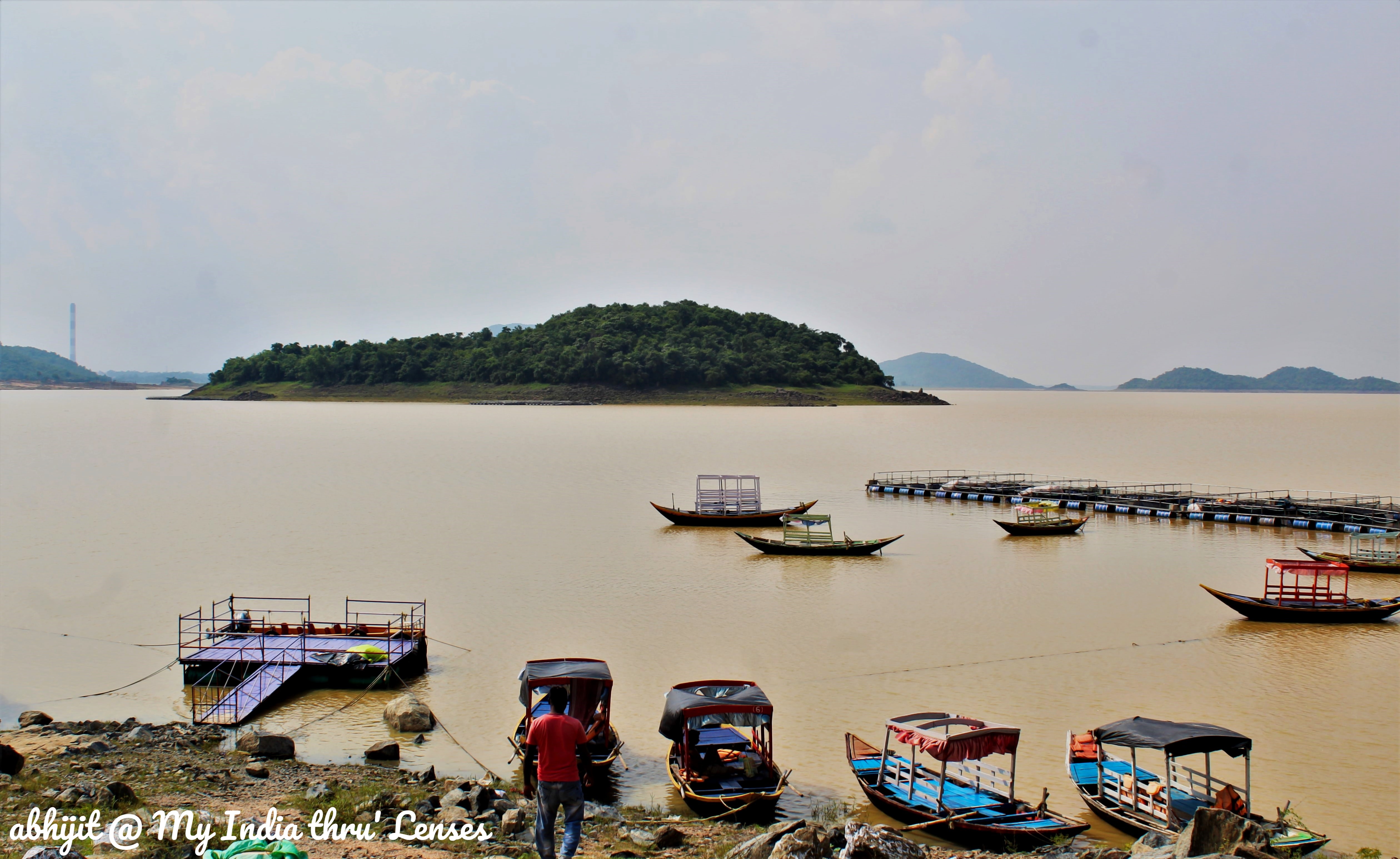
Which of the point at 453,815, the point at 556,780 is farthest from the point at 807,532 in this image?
the point at 556,780

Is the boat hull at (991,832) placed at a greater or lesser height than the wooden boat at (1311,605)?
lesser

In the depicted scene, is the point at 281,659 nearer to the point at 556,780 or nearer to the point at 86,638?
the point at 86,638

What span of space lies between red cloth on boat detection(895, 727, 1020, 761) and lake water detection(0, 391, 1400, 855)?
1.88 m

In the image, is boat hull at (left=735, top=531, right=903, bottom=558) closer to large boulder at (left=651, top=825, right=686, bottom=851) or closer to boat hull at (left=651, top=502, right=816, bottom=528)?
boat hull at (left=651, top=502, right=816, bottom=528)

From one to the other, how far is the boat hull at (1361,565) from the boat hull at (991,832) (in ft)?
76.0

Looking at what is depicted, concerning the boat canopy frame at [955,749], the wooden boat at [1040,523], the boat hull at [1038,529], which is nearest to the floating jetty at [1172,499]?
the wooden boat at [1040,523]

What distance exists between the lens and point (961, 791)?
12.7 metres

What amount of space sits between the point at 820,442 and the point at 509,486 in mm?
46614

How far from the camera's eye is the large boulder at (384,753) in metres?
14.6

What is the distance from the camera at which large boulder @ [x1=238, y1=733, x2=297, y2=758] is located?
1436cm

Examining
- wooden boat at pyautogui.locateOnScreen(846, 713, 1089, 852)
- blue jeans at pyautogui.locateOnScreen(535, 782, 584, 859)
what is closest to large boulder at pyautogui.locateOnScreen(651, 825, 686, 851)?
blue jeans at pyautogui.locateOnScreen(535, 782, 584, 859)

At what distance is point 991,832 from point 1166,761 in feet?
9.30

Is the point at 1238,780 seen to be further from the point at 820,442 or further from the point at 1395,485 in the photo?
the point at 820,442

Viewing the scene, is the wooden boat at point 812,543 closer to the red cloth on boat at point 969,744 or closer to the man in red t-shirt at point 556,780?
the red cloth on boat at point 969,744
